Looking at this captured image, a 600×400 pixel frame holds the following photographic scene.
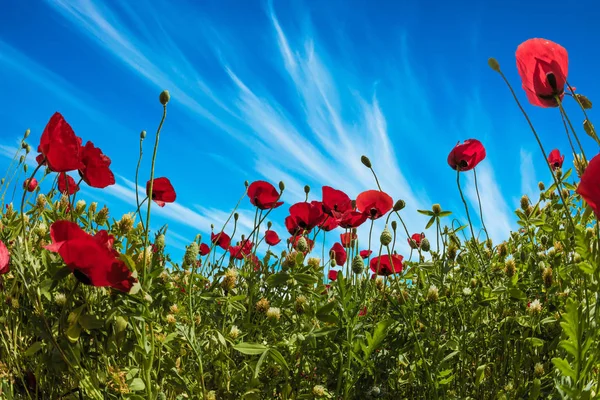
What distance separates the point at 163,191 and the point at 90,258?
0.66 m

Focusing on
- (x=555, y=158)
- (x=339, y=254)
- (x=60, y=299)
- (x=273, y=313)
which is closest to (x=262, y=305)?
(x=273, y=313)

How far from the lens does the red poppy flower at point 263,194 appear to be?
78.8 inches

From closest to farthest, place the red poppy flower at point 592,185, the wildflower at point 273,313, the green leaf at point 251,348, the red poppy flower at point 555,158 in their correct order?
1. the red poppy flower at point 592,185
2. the green leaf at point 251,348
3. the wildflower at point 273,313
4. the red poppy flower at point 555,158

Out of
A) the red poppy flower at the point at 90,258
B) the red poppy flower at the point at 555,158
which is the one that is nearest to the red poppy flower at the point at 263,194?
the red poppy flower at the point at 90,258

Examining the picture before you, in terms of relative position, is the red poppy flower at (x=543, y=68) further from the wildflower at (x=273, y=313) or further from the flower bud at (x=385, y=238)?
the wildflower at (x=273, y=313)

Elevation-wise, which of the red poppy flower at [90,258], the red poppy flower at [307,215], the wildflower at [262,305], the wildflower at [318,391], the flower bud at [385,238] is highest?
the red poppy flower at [307,215]

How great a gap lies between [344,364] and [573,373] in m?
0.74

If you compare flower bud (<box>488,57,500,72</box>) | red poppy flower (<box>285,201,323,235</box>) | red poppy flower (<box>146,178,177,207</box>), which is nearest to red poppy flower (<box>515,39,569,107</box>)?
flower bud (<box>488,57,500,72</box>)

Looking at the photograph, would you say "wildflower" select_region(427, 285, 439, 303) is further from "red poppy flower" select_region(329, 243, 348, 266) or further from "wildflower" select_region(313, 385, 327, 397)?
"red poppy flower" select_region(329, 243, 348, 266)

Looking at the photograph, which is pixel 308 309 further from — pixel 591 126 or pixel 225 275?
pixel 591 126

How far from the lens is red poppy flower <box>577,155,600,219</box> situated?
0.83m

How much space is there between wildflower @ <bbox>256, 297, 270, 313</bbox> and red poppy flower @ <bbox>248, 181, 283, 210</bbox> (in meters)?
0.43

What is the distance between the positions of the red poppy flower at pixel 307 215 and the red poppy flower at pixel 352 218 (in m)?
0.09

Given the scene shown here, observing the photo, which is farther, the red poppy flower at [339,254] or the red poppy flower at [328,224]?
the red poppy flower at [339,254]
